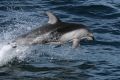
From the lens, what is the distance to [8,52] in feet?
50.3

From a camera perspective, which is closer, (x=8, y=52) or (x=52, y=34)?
(x=52, y=34)

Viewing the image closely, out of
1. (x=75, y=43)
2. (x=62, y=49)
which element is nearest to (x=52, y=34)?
(x=75, y=43)

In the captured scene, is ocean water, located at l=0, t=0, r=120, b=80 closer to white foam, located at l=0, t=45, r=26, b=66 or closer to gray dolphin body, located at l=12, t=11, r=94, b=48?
white foam, located at l=0, t=45, r=26, b=66

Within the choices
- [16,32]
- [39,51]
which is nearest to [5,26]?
[16,32]

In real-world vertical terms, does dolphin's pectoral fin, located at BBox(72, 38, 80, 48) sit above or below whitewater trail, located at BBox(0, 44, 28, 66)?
above

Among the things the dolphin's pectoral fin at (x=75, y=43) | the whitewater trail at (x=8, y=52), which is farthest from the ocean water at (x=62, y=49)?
the dolphin's pectoral fin at (x=75, y=43)

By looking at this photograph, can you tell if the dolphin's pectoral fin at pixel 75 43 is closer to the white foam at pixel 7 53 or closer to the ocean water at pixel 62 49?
the ocean water at pixel 62 49

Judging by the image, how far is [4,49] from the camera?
15.3m

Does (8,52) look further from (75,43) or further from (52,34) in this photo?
(75,43)

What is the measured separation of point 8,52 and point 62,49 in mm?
2129

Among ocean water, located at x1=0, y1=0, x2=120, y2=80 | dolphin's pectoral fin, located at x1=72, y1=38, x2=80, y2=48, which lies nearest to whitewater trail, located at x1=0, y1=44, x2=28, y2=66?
ocean water, located at x1=0, y1=0, x2=120, y2=80

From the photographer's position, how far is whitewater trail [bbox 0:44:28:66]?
15193mm

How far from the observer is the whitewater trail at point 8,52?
15193 mm

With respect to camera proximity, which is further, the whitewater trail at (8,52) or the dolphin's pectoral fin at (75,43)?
the whitewater trail at (8,52)
